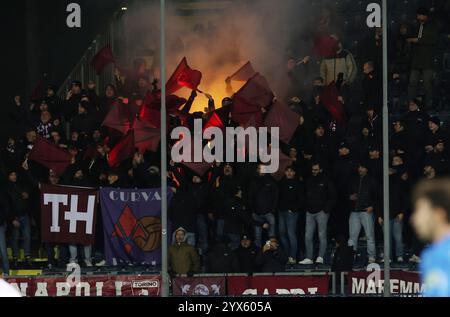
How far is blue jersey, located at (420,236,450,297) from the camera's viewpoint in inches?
218

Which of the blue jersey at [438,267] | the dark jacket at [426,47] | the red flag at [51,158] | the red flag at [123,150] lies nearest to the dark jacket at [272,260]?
the red flag at [123,150]

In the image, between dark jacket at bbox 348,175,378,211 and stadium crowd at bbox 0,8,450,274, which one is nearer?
stadium crowd at bbox 0,8,450,274

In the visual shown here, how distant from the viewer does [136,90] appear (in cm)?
1870

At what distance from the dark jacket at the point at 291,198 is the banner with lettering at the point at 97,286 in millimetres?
2269

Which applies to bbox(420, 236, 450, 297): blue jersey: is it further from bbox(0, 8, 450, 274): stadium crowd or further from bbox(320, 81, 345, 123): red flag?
bbox(320, 81, 345, 123): red flag

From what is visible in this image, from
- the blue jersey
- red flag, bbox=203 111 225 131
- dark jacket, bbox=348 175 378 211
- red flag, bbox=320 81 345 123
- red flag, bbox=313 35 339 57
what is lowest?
dark jacket, bbox=348 175 378 211

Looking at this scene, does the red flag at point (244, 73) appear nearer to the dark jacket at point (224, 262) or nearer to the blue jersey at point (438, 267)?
the dark jacket at point (224, 262)

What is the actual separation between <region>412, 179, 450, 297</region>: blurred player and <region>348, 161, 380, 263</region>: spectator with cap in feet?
35.0

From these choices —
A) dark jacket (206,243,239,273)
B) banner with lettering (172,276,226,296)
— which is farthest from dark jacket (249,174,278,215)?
banner with lettering (172,276,226,296)

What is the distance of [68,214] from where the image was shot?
16.9 meters

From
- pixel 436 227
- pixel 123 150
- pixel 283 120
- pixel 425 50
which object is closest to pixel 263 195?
pixel 283 120

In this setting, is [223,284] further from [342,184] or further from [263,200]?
[342,184]
